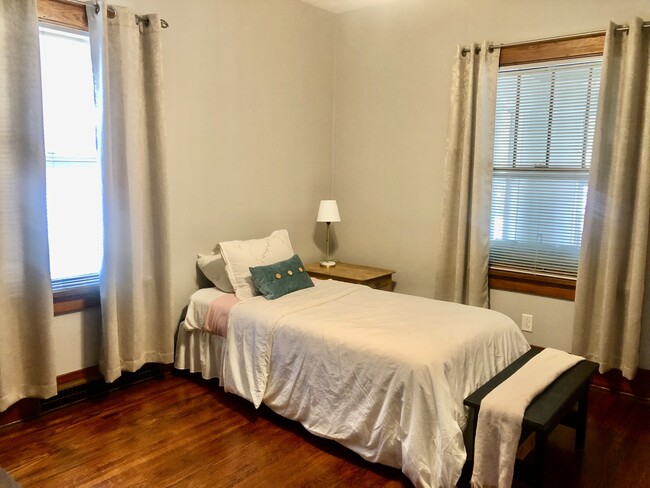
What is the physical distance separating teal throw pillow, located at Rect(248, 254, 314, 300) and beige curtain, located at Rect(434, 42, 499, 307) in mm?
1141

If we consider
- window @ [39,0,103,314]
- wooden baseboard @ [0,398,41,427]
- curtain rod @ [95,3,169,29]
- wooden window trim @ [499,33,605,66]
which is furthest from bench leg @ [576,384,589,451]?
curtain rod @ [95,3,169,29]

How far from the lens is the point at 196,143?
339cm

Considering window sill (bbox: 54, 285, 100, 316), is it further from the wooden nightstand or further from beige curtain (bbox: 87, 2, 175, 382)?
the wooden nightstand

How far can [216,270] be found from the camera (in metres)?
3.36

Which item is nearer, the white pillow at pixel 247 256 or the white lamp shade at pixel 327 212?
the white pillow at pixel 247 256

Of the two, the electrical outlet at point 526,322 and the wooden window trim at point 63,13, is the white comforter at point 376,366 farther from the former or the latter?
the wooden window trim at point 63,13

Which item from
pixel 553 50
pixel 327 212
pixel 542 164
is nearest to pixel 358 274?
pixel 327 212

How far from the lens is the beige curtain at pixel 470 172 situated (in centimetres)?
347

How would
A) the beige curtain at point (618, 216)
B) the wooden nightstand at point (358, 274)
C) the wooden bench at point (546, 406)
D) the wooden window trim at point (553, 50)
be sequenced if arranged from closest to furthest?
the wooden bench at point (546, 406)
the beige curtain at point (618, 216)
the wooden window trim at point (553, 50)
the wooden nightstand at point (358, 274)

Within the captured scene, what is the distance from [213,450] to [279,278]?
1.14 metres

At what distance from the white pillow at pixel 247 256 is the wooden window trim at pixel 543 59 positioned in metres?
1.59

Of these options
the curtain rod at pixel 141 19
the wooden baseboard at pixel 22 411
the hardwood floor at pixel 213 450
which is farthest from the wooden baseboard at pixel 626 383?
the curtain rod at pixel 141 19

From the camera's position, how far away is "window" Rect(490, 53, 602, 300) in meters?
3.26

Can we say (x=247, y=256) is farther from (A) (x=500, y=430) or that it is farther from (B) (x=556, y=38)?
(B) (x=556, y=38)
